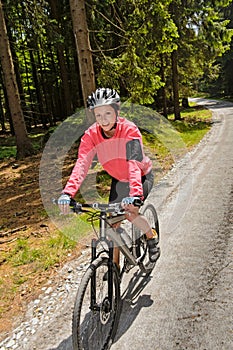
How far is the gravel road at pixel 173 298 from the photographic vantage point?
356 centimetres

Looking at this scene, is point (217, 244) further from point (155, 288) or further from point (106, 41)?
point (106, 41)

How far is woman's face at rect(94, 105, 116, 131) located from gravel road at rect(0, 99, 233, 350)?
7.90 feet

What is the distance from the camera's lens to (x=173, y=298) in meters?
4.20

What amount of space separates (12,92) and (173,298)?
1108cm

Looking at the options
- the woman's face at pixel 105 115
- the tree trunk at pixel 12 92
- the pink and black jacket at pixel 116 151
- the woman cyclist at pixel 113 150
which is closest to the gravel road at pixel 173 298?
the woman cyclist at pixel 113 150

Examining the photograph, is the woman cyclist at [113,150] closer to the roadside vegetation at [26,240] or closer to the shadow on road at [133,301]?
the shadow on road at [133,301]

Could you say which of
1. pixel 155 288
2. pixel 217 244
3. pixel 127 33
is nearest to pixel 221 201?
pixel 217 244

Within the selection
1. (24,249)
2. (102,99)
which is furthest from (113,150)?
(24,249)

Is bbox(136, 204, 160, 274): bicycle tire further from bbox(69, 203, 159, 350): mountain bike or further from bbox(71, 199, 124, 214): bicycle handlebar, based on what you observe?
bbox(71, 199, 124, 214): bicycle handlebar

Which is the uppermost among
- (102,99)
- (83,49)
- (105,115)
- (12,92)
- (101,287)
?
(83,49)

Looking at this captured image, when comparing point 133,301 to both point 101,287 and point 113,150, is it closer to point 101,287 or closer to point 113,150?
point 101,287

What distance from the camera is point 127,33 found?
37.2 ft

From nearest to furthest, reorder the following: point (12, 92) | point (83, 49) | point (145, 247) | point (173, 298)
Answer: point (173, 298), point (145, 247), point (83, 49), point (12, 92)

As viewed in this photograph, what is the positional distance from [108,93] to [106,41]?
44.1 feet
